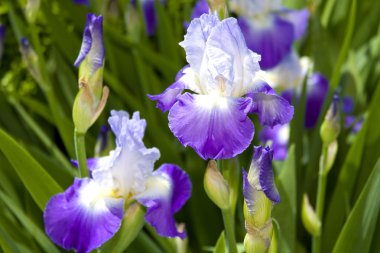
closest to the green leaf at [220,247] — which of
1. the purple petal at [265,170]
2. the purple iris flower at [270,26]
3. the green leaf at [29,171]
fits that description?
the purple petal at [265,170]

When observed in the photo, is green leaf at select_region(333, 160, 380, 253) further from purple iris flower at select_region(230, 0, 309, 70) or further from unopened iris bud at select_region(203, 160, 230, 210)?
purple iris flower at select_region(230, 0, 309, 70)

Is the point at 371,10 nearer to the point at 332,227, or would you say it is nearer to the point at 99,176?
the point at 332,227

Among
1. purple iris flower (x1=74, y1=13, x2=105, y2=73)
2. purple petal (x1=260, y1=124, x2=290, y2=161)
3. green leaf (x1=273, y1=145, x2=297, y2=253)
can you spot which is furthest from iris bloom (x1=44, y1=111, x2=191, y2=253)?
purple petal (x1=260, y1=124, x2=290, y2=161)

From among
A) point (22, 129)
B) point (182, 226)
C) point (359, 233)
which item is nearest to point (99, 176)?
point (182, 226)

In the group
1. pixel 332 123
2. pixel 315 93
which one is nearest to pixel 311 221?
pixel 332 123

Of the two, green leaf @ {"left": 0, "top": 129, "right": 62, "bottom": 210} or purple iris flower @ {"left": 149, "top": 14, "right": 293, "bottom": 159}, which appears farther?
green leaf @ {"left": 0, "top": 129, "right": 62, "bottom": 210}
